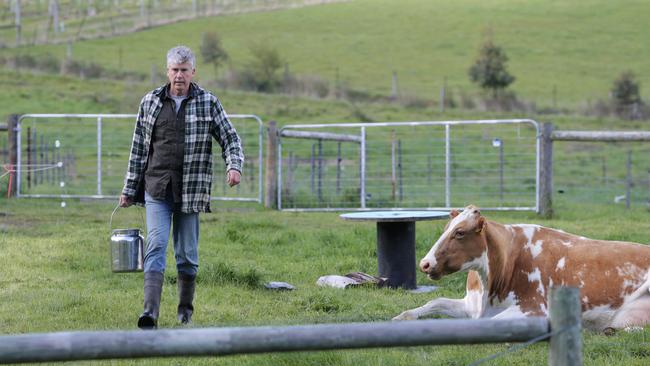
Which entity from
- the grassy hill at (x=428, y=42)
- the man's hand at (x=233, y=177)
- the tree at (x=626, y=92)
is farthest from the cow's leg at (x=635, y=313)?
the grassy hill at (x=428, y=42)

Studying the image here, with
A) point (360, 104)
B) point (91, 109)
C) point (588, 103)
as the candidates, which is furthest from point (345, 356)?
point (588, 103)

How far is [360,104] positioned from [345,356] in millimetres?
33413

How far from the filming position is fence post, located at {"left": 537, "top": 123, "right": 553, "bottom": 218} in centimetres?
1577

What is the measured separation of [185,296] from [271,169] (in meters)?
9.97

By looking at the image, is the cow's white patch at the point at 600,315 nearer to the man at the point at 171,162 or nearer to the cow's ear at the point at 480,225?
the cow's ear at the point at 480,225

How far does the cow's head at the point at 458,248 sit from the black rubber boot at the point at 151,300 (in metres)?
1.82

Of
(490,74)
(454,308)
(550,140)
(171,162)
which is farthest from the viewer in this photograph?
(490,74)

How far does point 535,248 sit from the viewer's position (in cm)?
739

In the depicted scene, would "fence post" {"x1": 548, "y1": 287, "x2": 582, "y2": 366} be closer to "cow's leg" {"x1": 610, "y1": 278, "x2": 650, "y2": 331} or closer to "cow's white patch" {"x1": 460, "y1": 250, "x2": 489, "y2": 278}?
"cow's white patch" {"x1": 460, "y1": 250, "x2": 489, "y2": 278}

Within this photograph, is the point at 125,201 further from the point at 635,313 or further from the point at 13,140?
the point at 13,140

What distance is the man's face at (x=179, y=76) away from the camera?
7055 mm

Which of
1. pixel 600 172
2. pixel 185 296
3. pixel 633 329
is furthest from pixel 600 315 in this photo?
pixel 600 172

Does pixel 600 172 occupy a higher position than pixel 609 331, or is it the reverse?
pixel 600 172

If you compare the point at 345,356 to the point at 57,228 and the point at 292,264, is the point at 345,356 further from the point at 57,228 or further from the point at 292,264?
the point at 57,228
